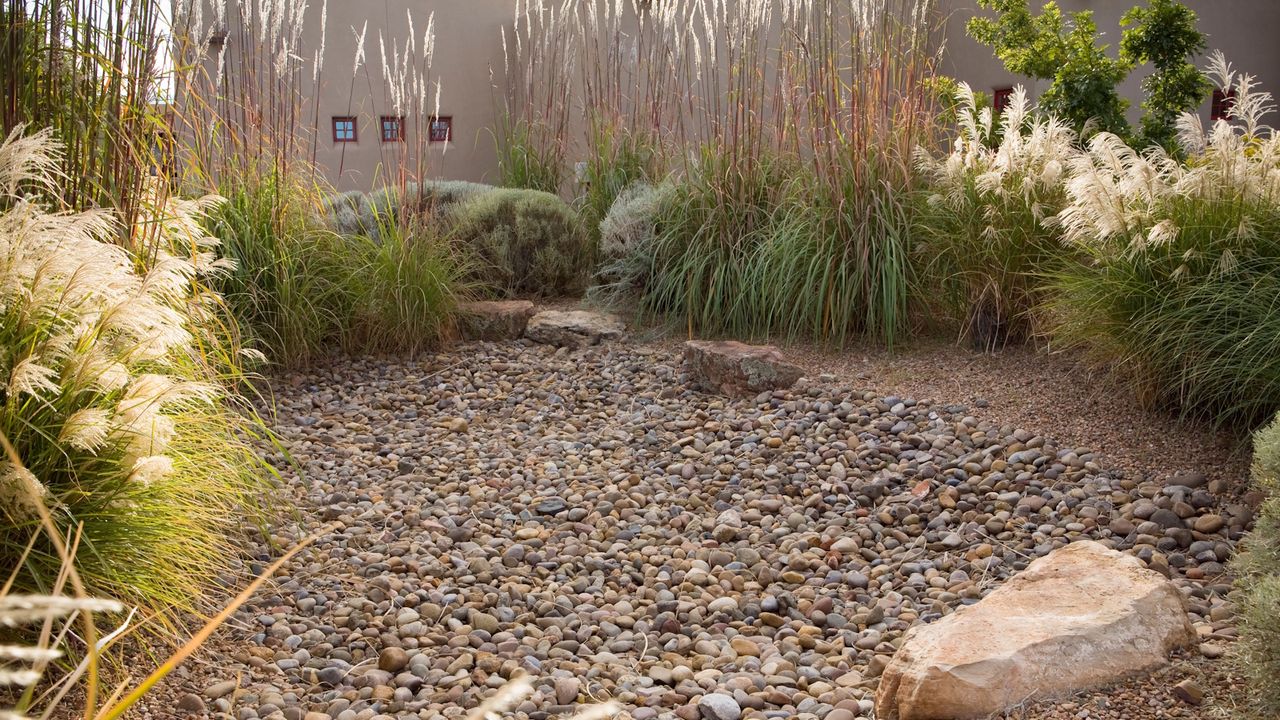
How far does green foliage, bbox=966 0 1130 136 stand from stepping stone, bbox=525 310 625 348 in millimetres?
2345

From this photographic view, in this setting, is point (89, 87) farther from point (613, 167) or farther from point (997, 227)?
point (613, 167)

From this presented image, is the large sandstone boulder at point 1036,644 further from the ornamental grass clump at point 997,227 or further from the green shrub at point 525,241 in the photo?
the green shrub at point 525,241

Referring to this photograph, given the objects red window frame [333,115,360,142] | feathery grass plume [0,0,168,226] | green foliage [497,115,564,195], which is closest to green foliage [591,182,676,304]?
green foliage [497,115,564,195]

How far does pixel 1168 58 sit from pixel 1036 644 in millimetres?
4119

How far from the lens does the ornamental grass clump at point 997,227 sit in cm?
403

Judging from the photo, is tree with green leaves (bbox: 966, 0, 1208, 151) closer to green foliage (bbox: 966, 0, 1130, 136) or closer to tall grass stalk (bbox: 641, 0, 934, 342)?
green foliage (bbox: 966, 0, 1130, 136)

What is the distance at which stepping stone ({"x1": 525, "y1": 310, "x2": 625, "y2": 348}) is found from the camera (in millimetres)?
5004

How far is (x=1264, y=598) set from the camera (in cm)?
170

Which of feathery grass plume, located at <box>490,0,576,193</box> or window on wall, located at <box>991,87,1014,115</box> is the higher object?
window on wall, located at <box>991,87,1014,115</box>

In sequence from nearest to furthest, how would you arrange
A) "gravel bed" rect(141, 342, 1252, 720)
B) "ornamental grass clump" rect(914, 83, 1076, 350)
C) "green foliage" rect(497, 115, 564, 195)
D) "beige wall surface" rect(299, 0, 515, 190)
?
"gravel bed" rect(141, 342, 1252, 720) < "ornamental grass clump" rect(914, 83, 1076, 350) < "green foliage" rect(497, 115, 564, 195) < "beige wall surface" rect(299, 0, 515, 190)

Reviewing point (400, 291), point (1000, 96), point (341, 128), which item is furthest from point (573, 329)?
point (341, 128)

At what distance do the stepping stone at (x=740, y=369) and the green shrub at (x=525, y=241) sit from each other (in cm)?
171

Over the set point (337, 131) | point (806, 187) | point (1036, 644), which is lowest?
point (1036, 644)

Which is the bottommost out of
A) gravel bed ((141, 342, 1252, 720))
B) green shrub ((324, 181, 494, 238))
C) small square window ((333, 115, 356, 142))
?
gravel bed ((141, 342, 1252, 720))
